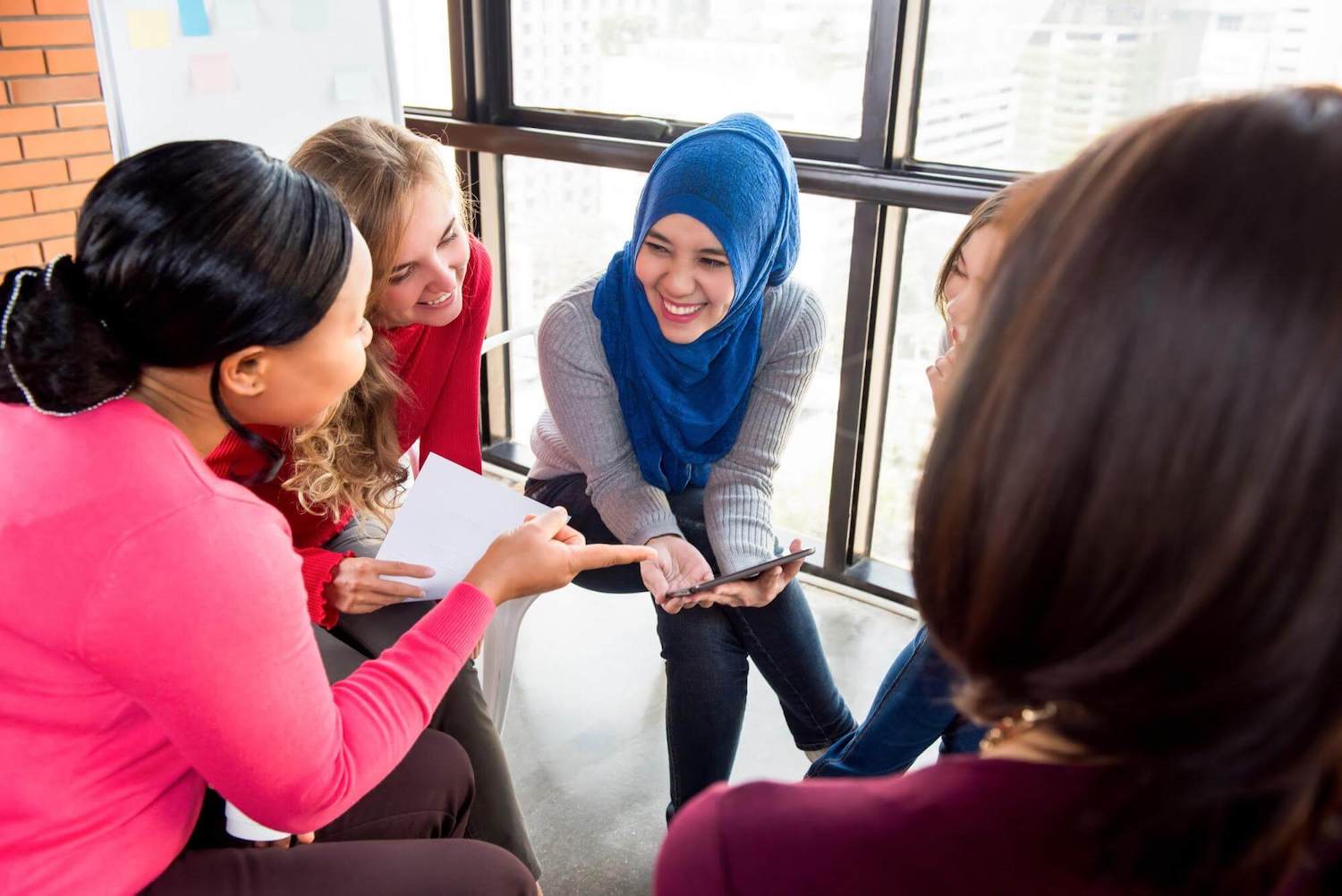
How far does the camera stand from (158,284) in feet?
2.81

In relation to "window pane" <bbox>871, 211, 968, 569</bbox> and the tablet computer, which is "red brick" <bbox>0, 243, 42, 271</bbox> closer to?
the tablet computer

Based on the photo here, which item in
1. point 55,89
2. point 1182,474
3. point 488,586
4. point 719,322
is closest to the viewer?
point 1182,474

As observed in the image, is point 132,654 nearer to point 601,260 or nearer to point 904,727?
point 904,727

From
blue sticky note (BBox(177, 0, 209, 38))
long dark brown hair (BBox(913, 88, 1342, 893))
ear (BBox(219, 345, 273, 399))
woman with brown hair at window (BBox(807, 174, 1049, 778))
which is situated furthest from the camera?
blue sticky note (BBox(177, 0, 209, 38))

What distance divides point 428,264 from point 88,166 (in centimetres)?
137

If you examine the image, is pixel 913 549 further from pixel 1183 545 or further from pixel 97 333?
pixel 97 333

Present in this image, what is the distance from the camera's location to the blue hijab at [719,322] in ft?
5.16

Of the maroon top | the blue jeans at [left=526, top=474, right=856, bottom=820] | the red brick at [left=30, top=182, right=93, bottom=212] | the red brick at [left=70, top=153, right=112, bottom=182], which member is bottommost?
the blue jeans at [left=526, top=474, right=856, bottom=820]

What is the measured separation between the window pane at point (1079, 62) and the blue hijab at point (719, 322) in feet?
1.90

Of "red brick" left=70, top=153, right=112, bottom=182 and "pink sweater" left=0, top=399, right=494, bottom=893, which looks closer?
"pink sweater" left=0, top=399, right=494, bottom=893

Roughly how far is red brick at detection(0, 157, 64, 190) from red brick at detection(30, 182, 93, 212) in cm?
2

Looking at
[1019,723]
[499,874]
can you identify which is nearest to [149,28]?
[499,874]

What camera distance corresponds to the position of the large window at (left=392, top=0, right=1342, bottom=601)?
194 centimetres

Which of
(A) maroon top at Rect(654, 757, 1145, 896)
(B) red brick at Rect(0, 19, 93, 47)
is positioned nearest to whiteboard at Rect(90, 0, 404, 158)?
(B) red brick at Rect(0, 19, 93, 47)
